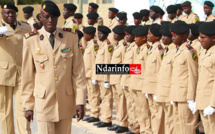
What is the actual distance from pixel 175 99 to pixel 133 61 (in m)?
1.76

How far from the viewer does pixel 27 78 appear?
4270 millimetres

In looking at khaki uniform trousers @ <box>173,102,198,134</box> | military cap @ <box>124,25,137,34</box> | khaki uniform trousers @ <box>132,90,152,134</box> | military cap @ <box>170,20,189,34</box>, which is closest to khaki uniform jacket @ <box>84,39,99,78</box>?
military cap @ <box>124,25,137,34</box>

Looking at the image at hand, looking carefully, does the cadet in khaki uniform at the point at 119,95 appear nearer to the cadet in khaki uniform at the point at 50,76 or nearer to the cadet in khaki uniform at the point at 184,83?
the cadet in khaki uniform at the point at 184,83

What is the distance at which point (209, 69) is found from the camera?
498 centimetres

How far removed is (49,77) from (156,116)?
2882 mm

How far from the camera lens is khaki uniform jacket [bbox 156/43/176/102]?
5910 millimetres

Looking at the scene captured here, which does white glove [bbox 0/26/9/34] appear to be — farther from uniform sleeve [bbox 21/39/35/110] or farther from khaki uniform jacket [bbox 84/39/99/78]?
khaki uniform jacket [bbox 84/39/99/78]

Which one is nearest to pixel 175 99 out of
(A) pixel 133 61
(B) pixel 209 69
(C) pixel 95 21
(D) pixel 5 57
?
(B) pixel 209 69

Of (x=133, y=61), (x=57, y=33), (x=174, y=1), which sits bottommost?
(x=133, y=61)

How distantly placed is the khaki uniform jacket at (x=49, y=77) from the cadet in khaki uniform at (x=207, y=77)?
1772mm

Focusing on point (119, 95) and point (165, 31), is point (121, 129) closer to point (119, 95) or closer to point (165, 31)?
point (119, 95)

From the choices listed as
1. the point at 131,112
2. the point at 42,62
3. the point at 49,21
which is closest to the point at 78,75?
the point at 42,62

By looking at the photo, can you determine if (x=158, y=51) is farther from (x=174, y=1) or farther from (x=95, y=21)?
(x=174, y=1)

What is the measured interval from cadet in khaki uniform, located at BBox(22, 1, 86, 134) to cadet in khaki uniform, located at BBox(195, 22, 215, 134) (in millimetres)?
1775
